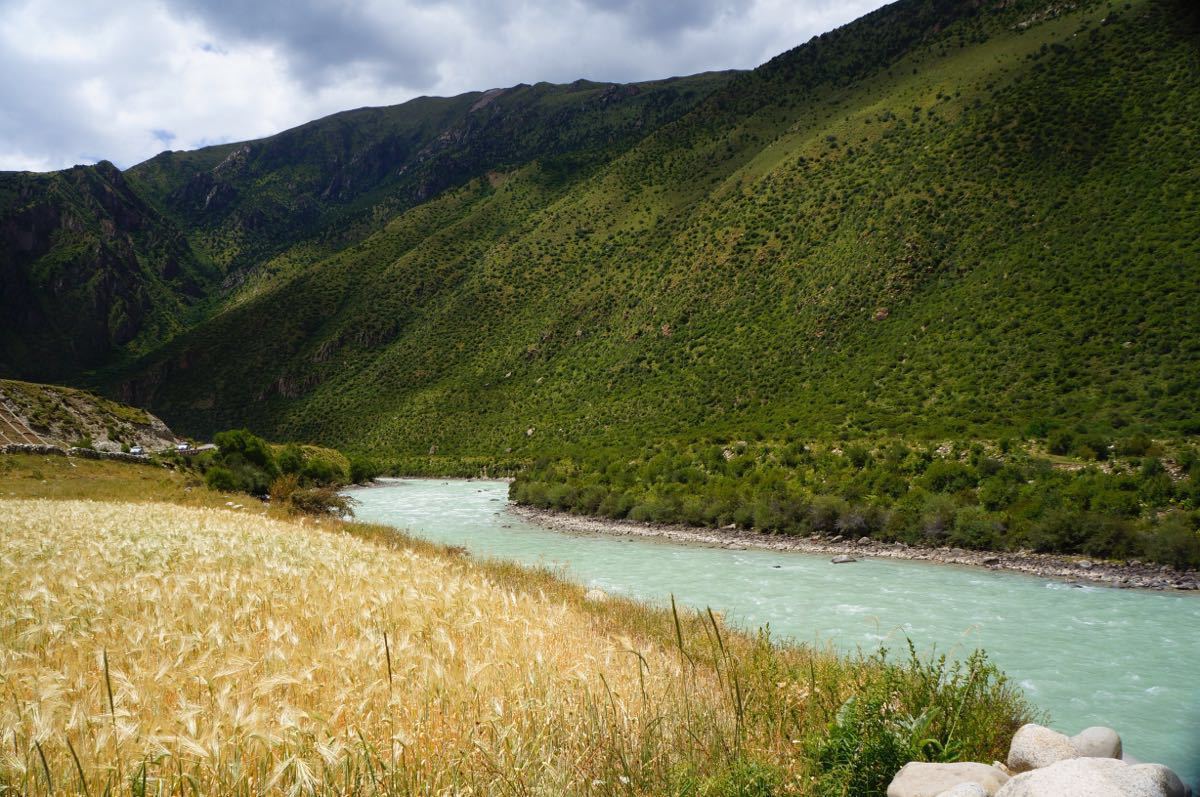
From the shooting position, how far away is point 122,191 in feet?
523

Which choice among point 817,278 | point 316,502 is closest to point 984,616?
point 316,502

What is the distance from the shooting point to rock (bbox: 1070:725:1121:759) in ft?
16.1

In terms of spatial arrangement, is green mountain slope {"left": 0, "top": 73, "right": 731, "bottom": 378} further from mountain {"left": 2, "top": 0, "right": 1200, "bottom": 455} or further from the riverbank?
the riverbank

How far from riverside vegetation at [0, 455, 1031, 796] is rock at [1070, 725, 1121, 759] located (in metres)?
0.61

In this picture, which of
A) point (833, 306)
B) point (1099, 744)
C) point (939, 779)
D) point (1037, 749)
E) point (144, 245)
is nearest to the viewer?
point (939, 779)

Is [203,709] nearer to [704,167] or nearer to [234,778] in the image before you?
[234,778]

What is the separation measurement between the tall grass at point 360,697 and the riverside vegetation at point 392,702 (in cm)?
2

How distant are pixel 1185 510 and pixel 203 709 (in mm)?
24177

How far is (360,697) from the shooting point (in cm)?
351

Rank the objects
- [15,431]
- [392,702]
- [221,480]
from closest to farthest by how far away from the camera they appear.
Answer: [392,702]
[221,480]
[15,431]

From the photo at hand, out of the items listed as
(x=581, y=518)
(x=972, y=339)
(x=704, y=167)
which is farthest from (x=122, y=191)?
(x=972, y=339)

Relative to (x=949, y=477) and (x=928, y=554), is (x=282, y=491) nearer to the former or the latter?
(x=928, y=554)

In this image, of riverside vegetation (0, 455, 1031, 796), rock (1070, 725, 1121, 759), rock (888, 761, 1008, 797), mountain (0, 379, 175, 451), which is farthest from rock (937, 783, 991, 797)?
Answer: mountain (0, 379, 175, 451)

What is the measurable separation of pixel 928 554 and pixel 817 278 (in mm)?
34460
